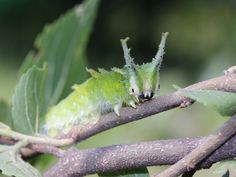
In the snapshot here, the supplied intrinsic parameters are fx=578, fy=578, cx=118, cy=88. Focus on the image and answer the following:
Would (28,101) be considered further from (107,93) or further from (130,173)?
(130,173)

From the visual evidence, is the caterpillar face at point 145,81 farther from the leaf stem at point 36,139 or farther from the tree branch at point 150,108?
the leaf stem at point 36,139

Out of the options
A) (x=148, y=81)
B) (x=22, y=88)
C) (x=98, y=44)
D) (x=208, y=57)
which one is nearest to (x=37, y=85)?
(x=22, y=88)

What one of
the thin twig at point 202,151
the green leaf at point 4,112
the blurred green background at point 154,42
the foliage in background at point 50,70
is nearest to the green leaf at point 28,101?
the foliage in background at point 50,70

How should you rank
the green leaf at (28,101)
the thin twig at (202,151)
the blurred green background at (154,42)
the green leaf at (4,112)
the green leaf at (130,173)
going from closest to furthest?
1. the thin twig at (202,151)
2. the green leaf at (130,173)
3. the green leaf at (28,101)
4. the green leaf at (4,112)
5. the blurred green background at (154,42)

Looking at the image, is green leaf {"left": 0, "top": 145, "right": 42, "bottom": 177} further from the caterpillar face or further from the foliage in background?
the caterpillar face

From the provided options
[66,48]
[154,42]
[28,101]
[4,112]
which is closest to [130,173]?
[28,101]

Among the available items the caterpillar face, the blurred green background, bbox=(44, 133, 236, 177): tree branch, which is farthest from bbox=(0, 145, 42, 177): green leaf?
the blurred green background

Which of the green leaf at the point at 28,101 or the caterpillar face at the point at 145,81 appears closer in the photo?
the caterpillar face at the point at 145,81
